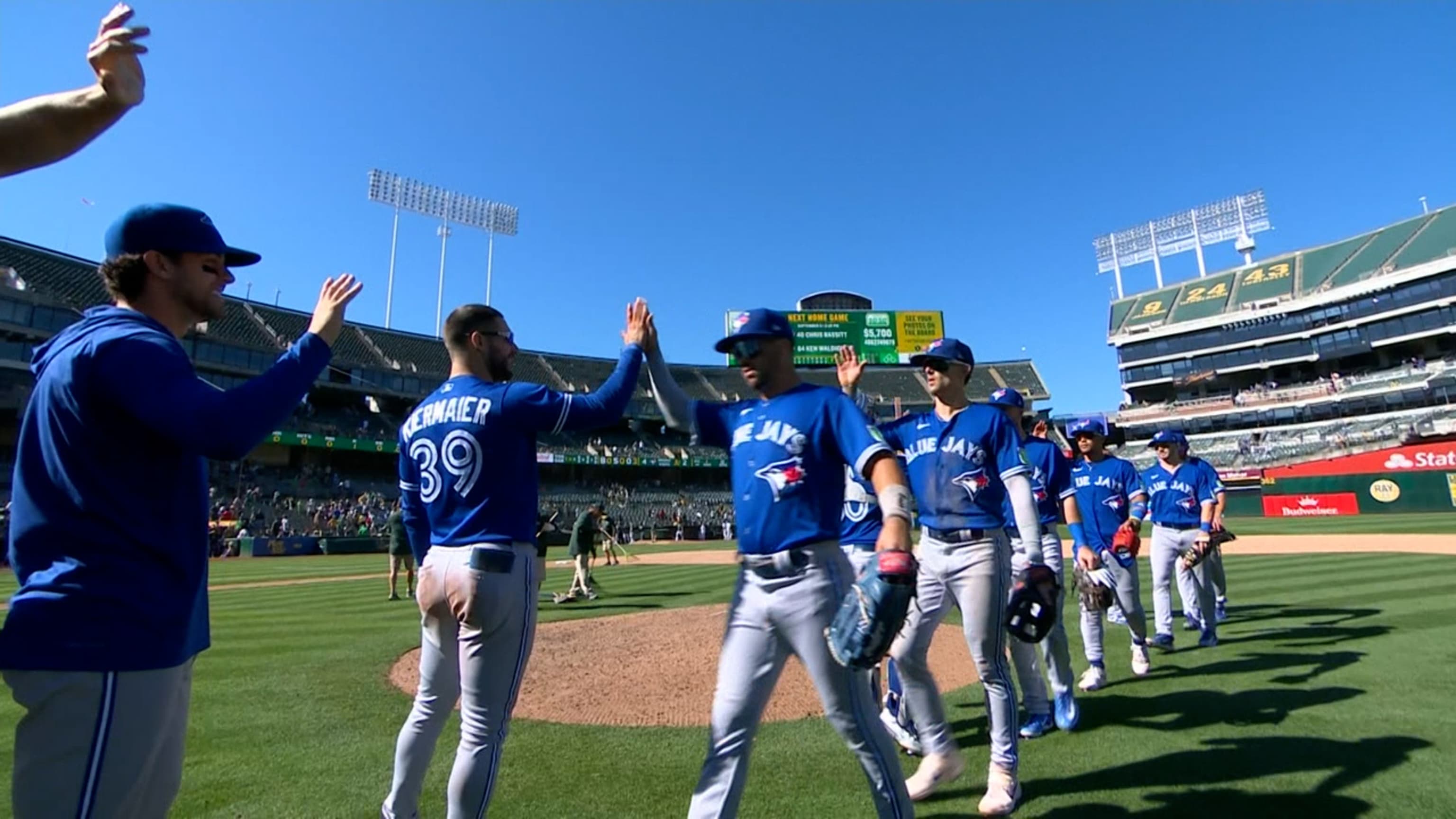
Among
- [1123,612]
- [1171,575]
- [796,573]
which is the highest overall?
[796,573]

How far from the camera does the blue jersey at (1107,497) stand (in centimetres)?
688

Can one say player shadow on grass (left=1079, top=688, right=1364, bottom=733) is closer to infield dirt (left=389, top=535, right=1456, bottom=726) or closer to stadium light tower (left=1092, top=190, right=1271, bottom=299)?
→ infield dirt (left=389, top=535, right=1456, bottom=726)

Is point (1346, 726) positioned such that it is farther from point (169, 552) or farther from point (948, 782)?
point (169, 552)

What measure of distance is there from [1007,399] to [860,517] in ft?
4.80

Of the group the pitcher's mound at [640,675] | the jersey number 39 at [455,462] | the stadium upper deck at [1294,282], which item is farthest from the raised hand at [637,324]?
the stadium upper deck at [1294,282]

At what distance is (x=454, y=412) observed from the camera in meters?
2.88

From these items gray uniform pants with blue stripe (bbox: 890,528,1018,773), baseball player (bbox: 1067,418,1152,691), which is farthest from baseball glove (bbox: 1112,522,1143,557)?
gray uniform pants with blue stripe (bbox: 890,528,1018,773)

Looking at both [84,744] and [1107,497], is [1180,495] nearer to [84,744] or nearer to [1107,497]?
[1107,497]

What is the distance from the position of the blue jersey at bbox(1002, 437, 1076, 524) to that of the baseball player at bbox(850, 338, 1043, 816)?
1488mm

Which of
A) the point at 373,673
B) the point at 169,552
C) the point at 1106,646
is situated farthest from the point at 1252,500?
the point at 169,552

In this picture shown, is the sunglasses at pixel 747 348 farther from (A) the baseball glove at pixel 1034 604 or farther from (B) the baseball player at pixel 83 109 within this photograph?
(B) the baseball player at pixel 83 109

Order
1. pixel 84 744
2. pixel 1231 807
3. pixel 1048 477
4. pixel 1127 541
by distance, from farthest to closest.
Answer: pixel 1127 541
pixel 1048 477
pixel 1231 807
pixel 84 744

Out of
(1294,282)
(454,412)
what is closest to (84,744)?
(454,412)

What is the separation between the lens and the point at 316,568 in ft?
71.4
